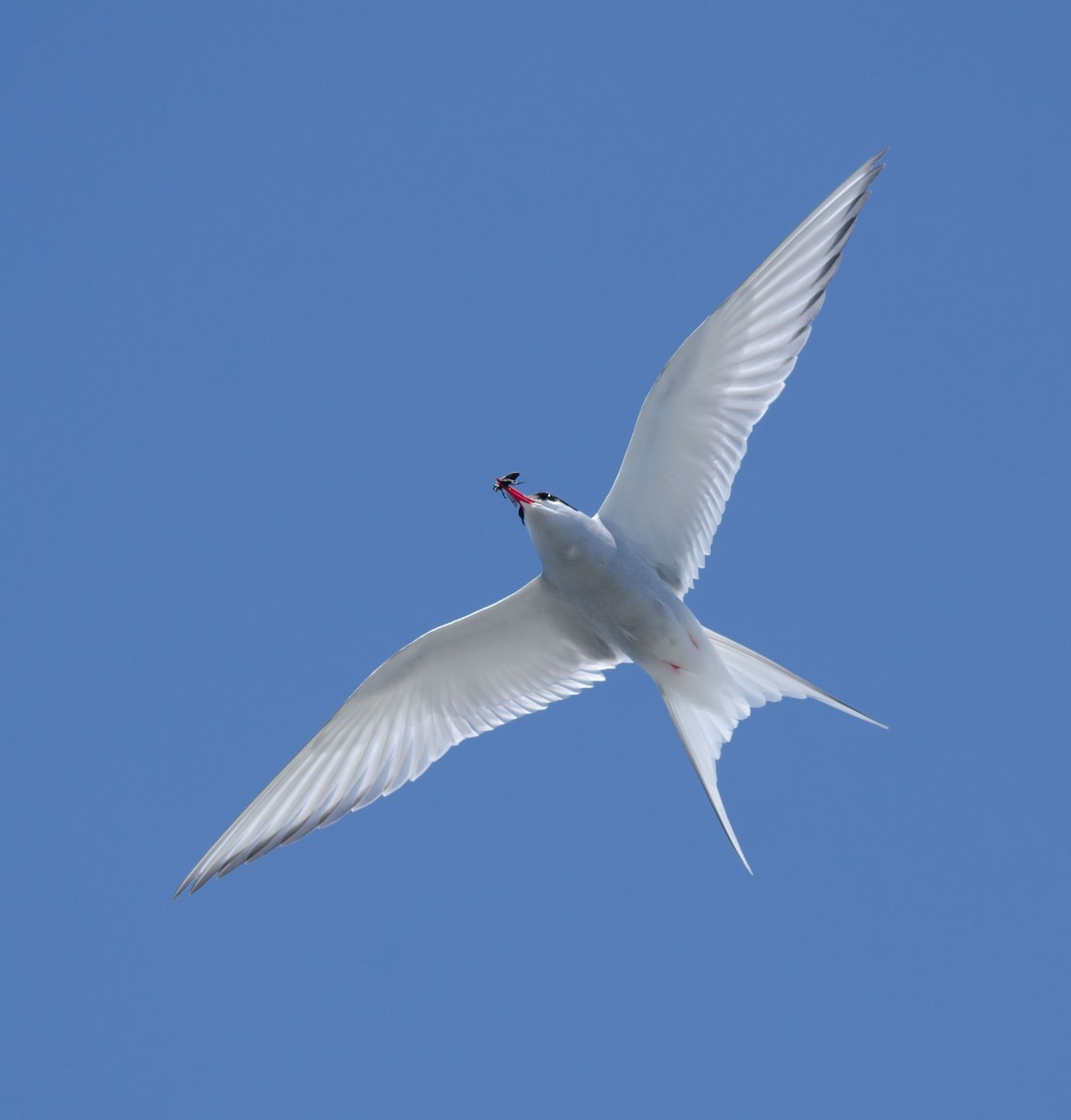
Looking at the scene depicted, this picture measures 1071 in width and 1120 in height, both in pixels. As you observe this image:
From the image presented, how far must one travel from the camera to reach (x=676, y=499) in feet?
23.6

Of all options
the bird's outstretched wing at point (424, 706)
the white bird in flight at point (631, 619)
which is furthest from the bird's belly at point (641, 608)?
the bird's outstretched wing at point (424, 706)

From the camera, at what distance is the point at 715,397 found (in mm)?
6934

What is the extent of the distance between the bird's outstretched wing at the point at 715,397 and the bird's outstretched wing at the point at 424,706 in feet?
1.99

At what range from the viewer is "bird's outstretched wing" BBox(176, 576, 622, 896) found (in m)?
7.07

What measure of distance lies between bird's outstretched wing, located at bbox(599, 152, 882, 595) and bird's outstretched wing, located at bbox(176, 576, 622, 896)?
23.9 inches

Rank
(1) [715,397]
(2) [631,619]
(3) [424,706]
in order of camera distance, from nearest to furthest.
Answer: (1) [715,397] < (2) [631,619] < (3) [424,706]

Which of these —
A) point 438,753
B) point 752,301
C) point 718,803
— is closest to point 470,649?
point 438,753

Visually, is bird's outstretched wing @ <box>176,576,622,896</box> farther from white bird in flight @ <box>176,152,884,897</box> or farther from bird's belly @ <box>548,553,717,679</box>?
bird's belly @ <box>548,553,717,679</box>

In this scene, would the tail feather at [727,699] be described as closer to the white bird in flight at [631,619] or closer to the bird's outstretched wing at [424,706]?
the white bird in flight at [631,619]

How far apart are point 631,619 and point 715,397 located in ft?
3.79

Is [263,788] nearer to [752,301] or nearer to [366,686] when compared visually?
[366,686]

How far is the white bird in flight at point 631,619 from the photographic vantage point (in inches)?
267

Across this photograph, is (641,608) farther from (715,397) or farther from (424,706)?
(424,706)

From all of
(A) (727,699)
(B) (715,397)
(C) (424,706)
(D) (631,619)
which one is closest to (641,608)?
(D) (631,619)
